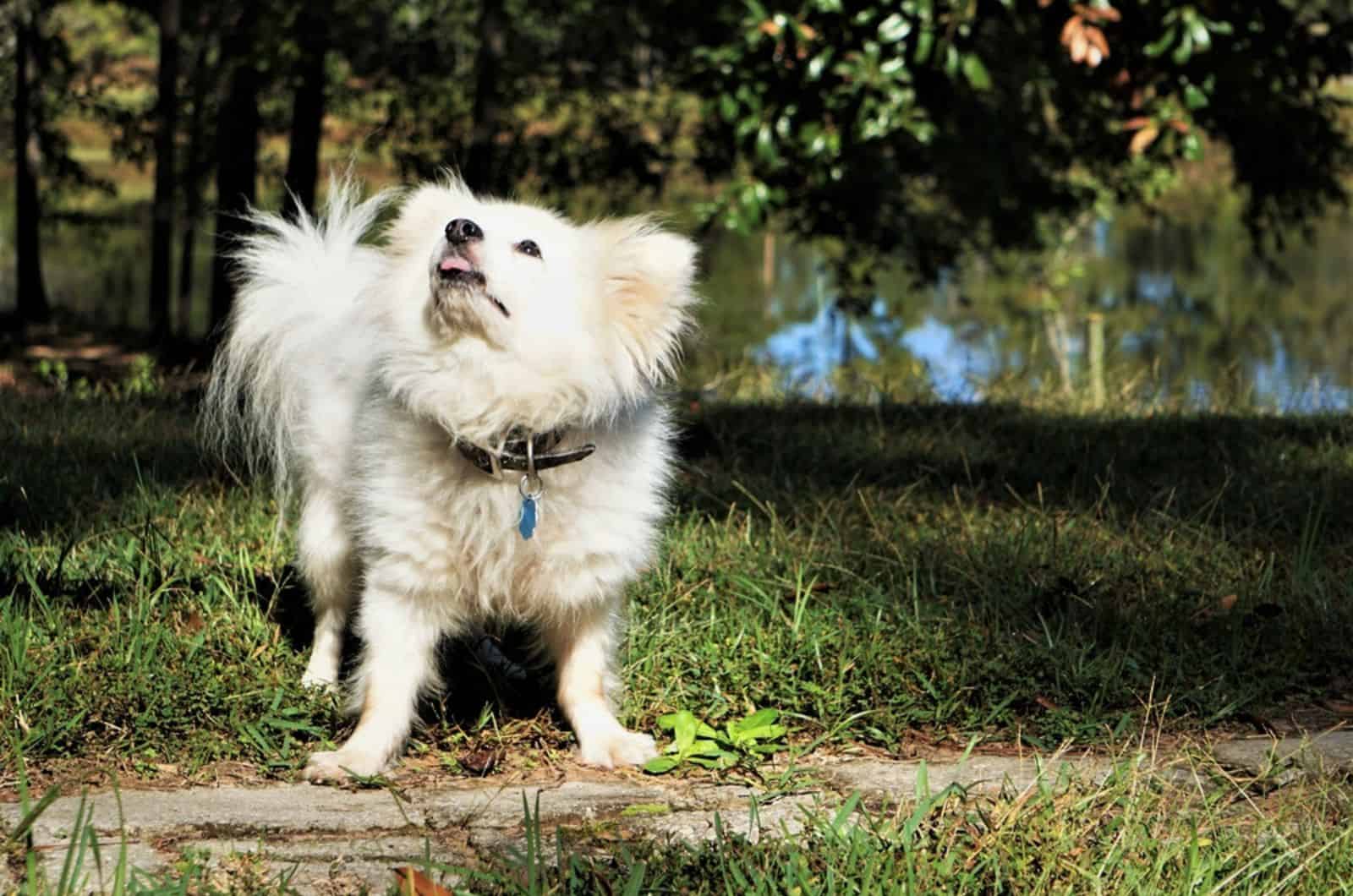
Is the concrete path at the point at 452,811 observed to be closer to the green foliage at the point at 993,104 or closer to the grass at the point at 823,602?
the grass at the point at 823,602

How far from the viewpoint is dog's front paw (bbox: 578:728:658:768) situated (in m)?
3.20

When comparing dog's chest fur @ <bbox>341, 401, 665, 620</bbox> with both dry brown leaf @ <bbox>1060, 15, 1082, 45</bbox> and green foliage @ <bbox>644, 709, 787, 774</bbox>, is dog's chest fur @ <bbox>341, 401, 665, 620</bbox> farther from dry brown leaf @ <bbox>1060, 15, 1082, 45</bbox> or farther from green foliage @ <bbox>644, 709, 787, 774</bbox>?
dry brown leaf @ <bbox>1060, 15, 1082, 45</bbox>

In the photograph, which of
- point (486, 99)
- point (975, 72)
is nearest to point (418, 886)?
point (975, 72)

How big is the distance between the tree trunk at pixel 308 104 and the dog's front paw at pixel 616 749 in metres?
7.38

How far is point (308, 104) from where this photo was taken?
1044 centimetres

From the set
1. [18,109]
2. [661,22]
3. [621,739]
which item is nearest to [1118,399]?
[621,739]

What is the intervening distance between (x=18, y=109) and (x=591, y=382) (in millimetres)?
12331

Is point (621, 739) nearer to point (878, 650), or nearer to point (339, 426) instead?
point (878, 650)

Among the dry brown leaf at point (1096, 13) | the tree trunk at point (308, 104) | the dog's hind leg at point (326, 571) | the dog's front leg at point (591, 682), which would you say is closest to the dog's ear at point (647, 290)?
the dog's front leg at point (591, 682)

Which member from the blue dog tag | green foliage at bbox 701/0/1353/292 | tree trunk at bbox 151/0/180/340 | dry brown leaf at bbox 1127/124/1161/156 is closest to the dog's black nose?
the blue dog tag

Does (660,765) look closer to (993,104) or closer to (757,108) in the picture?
(757,108)

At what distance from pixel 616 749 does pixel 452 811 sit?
47cm

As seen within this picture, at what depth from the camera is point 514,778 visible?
10.4 feet

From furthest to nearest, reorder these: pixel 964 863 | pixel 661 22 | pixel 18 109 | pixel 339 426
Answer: pixel 18 109, pixel 661 22, pixel 339 426, pixel 964 863
